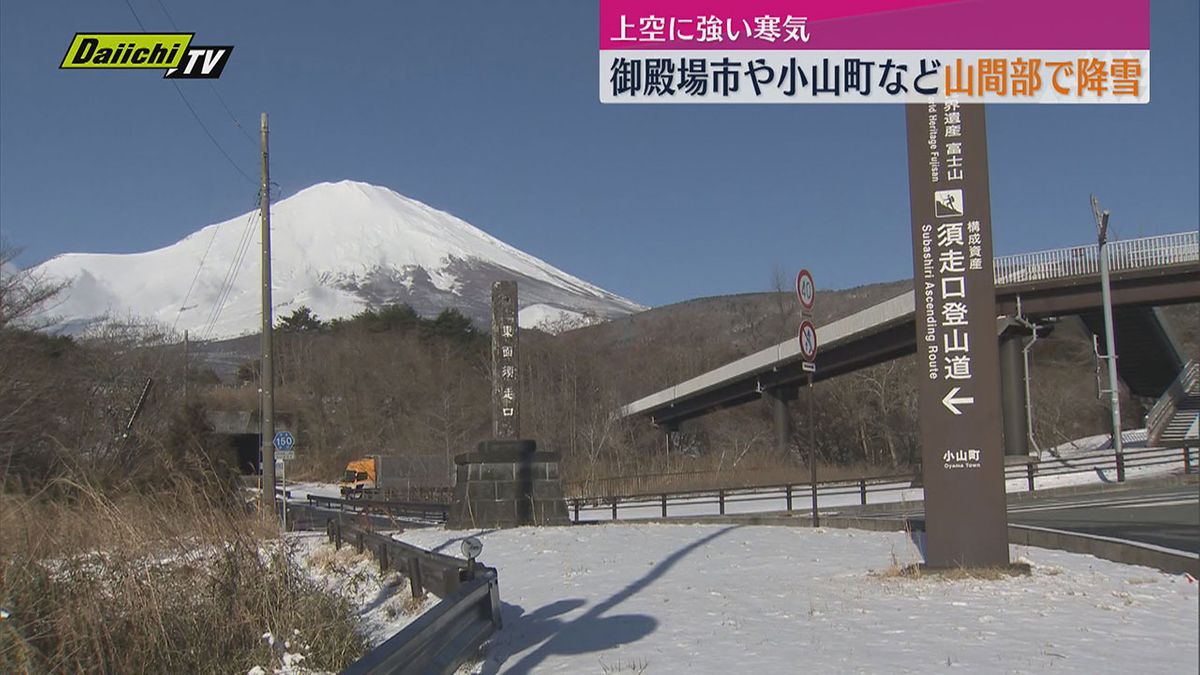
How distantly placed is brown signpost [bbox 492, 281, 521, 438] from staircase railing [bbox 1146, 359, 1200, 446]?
29388 millimetres

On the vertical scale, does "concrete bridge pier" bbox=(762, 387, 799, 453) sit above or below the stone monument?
above

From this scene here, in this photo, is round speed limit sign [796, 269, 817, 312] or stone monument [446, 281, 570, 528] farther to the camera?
stone monument [446, 281, 570, 528]

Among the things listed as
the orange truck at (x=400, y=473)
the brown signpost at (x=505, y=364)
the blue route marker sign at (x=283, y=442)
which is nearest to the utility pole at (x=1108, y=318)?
the brown signpost at (x=505, y=364)

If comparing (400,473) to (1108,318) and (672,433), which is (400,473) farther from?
(1108,318)

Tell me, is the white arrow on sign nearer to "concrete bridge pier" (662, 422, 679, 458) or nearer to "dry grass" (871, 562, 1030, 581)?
"dry grass" (871, 562, 1030, 581)

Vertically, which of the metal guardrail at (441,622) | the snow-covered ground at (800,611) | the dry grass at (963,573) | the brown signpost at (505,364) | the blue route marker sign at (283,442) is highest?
the brown signpost at (505,364)

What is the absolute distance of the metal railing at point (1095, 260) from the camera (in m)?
37.8

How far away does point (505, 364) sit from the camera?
75.0 ft

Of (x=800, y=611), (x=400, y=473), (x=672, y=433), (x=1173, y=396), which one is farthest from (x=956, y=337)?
(x=672, y=433)

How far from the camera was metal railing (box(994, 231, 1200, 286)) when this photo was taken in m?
37.8

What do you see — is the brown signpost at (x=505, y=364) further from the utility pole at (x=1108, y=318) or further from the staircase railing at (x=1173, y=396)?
the staircase railing at (x=1173, y=396)

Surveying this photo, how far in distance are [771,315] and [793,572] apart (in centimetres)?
8630

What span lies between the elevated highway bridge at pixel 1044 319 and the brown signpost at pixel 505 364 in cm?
1390

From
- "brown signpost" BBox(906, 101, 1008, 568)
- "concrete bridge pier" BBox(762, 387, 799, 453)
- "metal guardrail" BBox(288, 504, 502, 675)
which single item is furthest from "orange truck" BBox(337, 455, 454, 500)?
"brown signpost" BBox(906, 101, 1008, 568)
